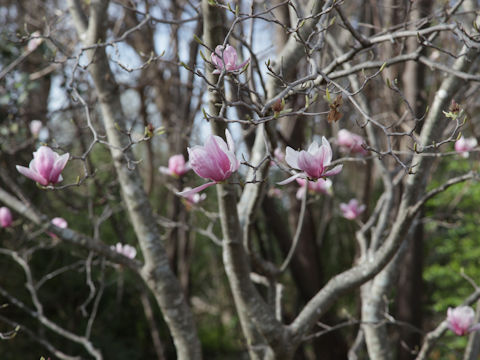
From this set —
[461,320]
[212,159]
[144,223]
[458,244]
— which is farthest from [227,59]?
[458,244]

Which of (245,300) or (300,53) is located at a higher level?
(300,53)

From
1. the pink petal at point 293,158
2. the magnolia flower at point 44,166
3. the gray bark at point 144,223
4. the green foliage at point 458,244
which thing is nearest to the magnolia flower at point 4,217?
the gray bark at point 144,223

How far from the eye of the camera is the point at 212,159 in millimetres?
885

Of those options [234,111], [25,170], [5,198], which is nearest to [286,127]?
[234,111]

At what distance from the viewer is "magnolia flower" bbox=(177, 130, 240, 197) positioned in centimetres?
87

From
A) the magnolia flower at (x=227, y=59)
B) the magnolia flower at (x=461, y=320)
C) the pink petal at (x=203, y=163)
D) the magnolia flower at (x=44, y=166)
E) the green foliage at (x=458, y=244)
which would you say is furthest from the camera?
the green foliage at (x=458, y=244)

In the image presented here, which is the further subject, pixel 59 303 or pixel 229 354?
pixel 229 354

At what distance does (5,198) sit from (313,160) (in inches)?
47.7

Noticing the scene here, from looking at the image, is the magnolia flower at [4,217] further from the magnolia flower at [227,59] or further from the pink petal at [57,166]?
the magnolia flower at [227,59]

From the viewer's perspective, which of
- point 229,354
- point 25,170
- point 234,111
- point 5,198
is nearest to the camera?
point 25,170

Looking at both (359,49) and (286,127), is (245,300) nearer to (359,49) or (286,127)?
(359,49)

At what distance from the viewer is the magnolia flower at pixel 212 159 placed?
873 mm

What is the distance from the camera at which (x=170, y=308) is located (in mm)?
1639

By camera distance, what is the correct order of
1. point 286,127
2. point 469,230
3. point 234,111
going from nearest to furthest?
point 234,111, point 286,127, point 469,230
